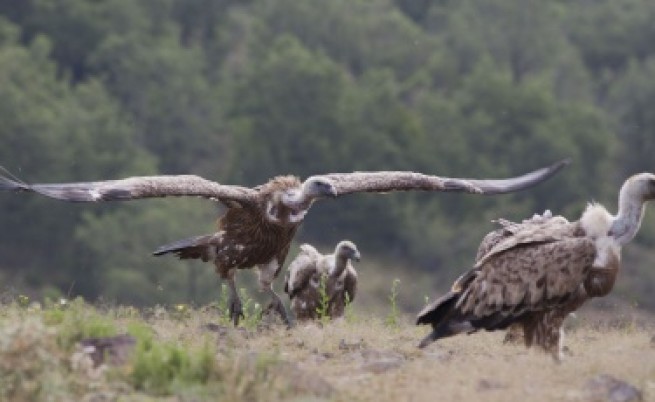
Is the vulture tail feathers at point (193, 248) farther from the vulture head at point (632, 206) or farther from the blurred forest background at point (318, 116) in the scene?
the blurred forest background at point (318, 116)

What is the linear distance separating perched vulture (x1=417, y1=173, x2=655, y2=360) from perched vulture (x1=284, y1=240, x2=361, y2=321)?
549 cm

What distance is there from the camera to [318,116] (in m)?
70.9

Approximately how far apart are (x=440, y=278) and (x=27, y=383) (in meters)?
46.8

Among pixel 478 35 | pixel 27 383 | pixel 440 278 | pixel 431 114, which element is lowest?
Answer: pixel 27 383

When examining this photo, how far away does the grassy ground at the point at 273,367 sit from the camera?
1223cm

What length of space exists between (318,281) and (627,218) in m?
6.28

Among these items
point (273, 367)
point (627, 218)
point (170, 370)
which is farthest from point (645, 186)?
point (170, 370)

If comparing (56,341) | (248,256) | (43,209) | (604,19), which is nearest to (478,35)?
(604,19)

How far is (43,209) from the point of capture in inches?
2281

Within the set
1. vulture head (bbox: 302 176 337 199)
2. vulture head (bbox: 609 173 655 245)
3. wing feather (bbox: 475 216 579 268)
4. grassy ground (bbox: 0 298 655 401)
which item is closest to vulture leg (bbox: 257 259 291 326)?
vulture head (bbox: 302 176 337 199)

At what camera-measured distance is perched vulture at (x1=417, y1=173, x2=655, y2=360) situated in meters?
14.7

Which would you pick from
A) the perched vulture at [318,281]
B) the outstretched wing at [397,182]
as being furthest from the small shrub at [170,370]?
the perched vulture at [318,281]

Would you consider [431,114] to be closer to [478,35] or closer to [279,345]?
[478,35]

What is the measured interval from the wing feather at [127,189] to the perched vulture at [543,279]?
3283 mm
